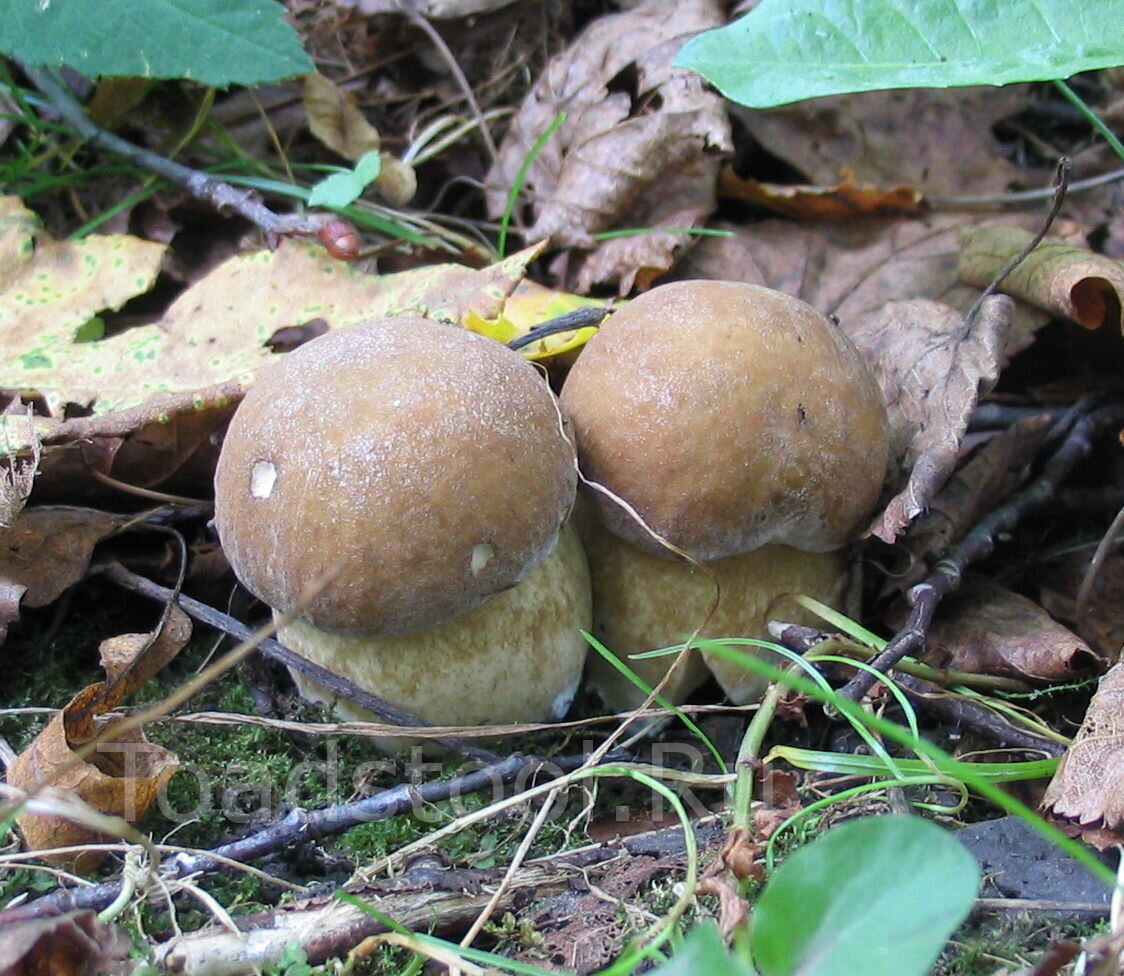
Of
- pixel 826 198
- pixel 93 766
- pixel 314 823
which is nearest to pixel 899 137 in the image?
pixel 826 198

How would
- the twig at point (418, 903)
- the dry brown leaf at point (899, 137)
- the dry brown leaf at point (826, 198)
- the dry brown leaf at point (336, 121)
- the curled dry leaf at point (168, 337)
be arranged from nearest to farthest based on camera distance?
the twig at point (418, 903) < the curled dry leaf at point (168, 337) < the dry brown leaf at point (826, 198) < the dry brown leaf at point (899, 137) < the dry brown leaf at point (336, 121)

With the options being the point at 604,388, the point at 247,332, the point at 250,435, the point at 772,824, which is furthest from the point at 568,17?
the point at 772,824

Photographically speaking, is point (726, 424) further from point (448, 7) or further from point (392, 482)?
point (448, 7)

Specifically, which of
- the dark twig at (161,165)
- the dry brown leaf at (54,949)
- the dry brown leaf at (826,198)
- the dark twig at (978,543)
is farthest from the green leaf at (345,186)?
the dry brown leaf at (54,949)

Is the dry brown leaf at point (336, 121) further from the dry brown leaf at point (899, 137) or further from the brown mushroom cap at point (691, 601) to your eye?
the brown mushroom cap at point (691, 601)

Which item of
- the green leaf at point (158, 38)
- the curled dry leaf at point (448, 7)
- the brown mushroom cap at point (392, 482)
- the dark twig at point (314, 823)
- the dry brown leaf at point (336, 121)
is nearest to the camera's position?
the dark twig at point (314, 823)

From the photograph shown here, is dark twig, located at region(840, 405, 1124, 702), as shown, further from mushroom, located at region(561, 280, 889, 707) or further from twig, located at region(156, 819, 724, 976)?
twig, located at region(156, 819, 724, 976)

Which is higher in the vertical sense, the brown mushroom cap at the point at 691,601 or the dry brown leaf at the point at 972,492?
the dry brown leaf at the point at 972,492
